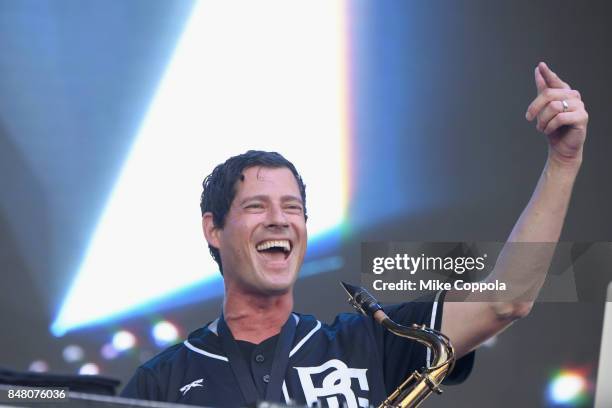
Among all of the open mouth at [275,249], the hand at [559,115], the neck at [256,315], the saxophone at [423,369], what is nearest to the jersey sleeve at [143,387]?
the neck at [256,315]

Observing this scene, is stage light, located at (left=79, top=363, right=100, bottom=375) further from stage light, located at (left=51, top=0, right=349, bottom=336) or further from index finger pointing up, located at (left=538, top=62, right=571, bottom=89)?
index finger pointing up, located at (left=538, top=62, right=571, bottom=89)

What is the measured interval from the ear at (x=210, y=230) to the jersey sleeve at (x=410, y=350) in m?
0.84

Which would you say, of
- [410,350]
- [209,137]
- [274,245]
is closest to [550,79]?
[410,350]

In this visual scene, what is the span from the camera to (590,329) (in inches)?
186

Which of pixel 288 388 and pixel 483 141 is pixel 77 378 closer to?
pixel 288 388

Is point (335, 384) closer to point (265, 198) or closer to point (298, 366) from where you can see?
point (298, 366)

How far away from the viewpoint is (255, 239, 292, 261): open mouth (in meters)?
4.02

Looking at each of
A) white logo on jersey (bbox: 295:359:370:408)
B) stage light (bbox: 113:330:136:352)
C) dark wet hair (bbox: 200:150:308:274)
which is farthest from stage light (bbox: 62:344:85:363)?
white logo on jersey (bbox: 295:359:370:408)

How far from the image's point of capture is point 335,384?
372 cm

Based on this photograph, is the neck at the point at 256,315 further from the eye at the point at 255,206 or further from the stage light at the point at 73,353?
the stage light at the point at 73,353

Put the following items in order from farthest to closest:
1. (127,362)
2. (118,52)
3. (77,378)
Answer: (118,52), (127,362), (77,378)

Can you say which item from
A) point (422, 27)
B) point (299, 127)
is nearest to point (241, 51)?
point (299, 127)

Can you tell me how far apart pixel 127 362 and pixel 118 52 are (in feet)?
4.82

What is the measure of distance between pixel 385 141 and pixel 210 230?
1.00m
